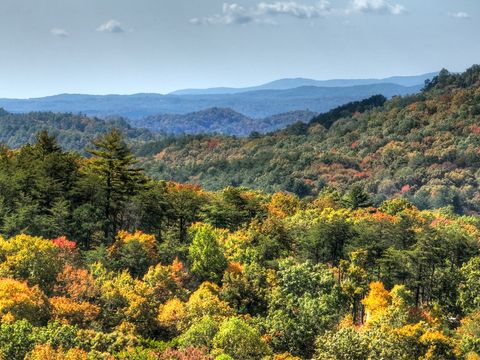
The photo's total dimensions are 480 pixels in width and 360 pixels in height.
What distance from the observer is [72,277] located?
40.9m

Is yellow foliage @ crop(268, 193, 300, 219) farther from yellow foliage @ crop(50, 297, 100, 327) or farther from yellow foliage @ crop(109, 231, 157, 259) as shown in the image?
yellow foliage @ crop(50, 297, 100, 327)

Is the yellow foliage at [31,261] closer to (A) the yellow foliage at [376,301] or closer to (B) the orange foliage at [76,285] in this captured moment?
(B) the orange foliage at [76,285]

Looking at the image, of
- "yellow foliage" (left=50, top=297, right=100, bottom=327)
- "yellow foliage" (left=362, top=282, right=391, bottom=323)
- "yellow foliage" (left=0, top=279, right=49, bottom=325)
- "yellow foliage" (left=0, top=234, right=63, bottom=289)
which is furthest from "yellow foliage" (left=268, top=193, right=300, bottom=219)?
"yellow foliage" (left=0, top=279, right=49, bottom=325)

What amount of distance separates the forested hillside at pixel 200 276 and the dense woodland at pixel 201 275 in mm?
108

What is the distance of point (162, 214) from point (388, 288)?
2162 centimetres

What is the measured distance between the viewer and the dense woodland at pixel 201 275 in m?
33.7

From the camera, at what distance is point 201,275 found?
47.2 metres

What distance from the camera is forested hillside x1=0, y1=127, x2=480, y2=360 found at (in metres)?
33.6

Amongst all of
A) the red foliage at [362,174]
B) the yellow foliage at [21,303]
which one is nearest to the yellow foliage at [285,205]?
the yellow foliage at [21,303]

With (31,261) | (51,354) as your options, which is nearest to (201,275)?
(31,261)

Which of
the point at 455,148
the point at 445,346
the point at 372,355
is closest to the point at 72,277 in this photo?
the point at 372,355

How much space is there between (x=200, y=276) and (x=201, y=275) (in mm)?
179

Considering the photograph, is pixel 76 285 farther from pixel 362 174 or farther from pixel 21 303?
pixel 362 174

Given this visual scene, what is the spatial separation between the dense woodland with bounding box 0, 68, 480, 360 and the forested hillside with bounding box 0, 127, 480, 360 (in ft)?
0.35
